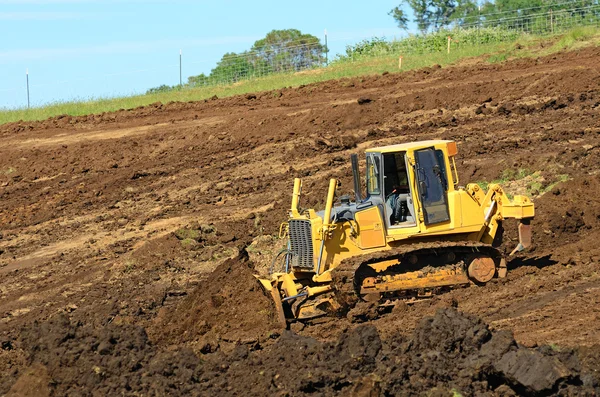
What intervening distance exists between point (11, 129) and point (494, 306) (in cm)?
1983

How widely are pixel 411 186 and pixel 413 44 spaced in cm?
2662

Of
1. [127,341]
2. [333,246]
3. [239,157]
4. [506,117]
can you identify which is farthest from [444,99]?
[127,341]

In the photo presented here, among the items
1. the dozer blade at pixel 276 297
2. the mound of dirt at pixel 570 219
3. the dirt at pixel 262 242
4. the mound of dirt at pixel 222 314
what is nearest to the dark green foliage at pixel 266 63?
the dirt at pixel 262 242

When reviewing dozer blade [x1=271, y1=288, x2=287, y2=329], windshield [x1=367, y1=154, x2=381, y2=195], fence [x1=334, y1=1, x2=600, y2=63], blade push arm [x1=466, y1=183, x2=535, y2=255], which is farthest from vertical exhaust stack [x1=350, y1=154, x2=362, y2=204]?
fence [x1=334, y1=1, x2=600, y2=63]

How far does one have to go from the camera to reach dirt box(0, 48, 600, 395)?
9008 millimetres

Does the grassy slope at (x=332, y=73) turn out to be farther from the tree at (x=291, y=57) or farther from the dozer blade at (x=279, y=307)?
the dozer blade at (x=279, y=307)

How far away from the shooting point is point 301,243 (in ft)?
43.9

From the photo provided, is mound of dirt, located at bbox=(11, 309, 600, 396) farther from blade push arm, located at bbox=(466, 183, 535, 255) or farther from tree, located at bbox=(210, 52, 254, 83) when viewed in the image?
tree, located at bbox=(210, 52, 254, 83)

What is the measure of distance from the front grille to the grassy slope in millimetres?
17269

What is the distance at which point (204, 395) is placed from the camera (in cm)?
875

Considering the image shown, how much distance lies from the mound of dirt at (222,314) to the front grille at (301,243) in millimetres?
736

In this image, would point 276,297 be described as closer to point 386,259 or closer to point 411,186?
point 386,259

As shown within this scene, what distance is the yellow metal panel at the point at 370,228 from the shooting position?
13164mm

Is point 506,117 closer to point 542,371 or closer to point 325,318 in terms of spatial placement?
point 325,318
